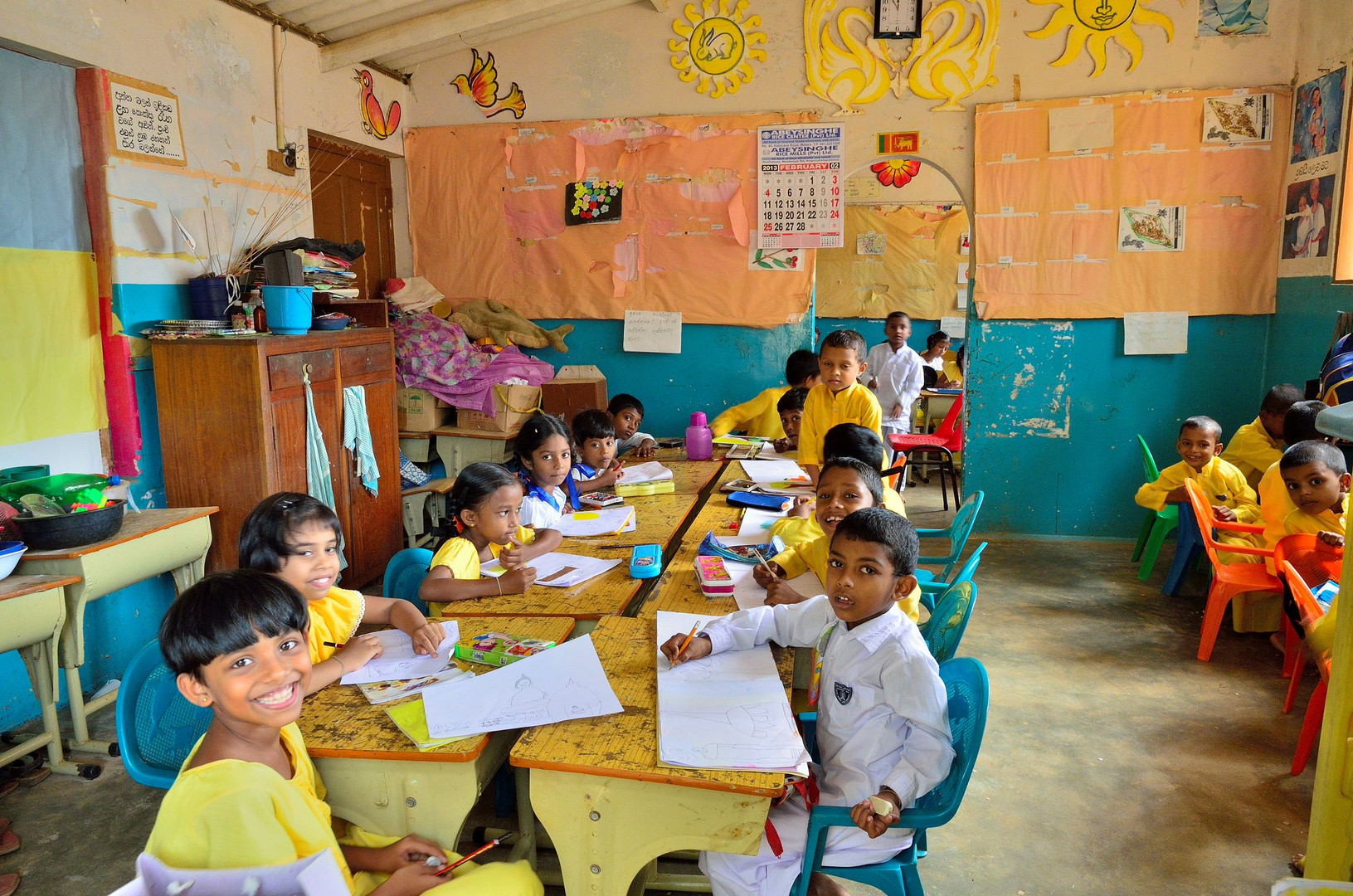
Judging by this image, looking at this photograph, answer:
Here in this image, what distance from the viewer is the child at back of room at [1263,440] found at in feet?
13.3

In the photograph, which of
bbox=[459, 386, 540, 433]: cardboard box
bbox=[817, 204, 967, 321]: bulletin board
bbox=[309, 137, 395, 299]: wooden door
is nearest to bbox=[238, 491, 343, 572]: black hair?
bbox=[459, 386, 540, 433]: cardboard box

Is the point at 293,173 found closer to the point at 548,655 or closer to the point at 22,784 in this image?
the point at 22,784

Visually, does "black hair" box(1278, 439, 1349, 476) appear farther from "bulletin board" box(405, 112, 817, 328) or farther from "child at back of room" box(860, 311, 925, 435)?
"child at back of room" box(860, 311, 925, 435)

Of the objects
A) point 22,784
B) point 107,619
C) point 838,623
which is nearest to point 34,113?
point 107,619

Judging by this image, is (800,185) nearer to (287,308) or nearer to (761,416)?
(761,416)

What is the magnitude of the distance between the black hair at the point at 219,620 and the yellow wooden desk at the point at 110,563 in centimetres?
162

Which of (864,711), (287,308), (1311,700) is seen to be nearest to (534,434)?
(287,308)

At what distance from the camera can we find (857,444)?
2895 mm

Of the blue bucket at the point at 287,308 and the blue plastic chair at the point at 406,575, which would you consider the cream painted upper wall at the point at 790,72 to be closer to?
the blue bucket at the point at 287,308

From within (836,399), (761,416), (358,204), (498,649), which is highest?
(358,204)

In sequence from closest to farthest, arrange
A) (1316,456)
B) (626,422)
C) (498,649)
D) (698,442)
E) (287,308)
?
1. (498,649)
2. (1316,456)
3. (287,308)
4. (698,442)
5. (626,422)

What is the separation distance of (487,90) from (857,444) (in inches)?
150

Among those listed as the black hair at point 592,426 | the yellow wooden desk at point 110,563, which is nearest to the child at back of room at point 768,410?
the black hair at point 592,426

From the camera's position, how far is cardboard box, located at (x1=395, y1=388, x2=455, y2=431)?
498 centimetres
